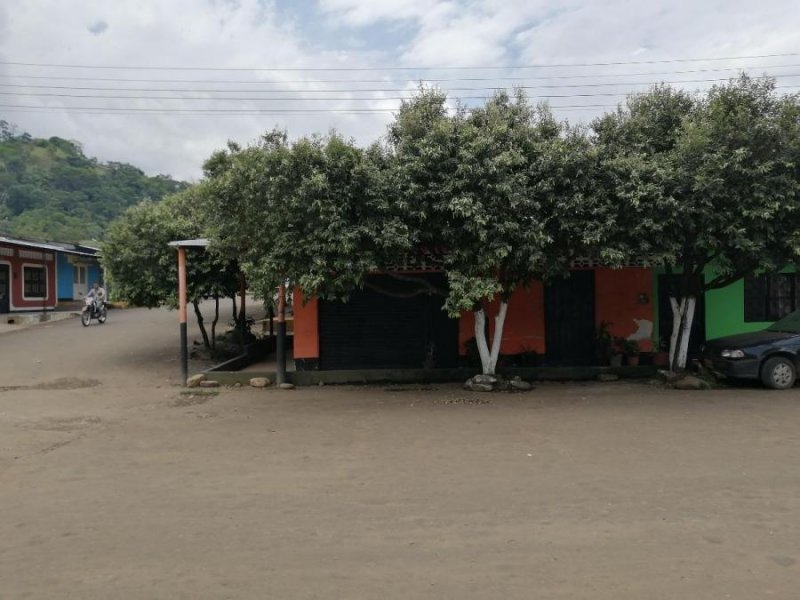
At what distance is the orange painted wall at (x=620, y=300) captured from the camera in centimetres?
1262

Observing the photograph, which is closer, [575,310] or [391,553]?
[391,553]

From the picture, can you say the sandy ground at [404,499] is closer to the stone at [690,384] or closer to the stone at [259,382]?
the stone at [690,384]

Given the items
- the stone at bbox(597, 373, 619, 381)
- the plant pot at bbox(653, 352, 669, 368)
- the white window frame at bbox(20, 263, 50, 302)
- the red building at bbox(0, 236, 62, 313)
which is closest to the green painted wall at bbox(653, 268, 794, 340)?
the plant pot at bbox(653, 352, 669, 368)

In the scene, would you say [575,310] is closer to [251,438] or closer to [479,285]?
[479,285]

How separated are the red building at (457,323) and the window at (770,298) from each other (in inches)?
94.3

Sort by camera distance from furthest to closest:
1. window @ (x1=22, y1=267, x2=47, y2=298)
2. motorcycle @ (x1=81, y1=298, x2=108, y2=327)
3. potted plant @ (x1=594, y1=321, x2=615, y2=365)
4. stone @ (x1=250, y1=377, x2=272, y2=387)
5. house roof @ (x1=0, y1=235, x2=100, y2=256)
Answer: window @ (x1=22, y1=267, x2=47, y2=298), house roof @ (x1=0, y1=235, x2=100, y2=256), motorcycle @ (x1=81, y1=298, x2=108, y2=327), potted plant @ (x1=594, y1=321, x2=615, y2=365), stone @ (x1=250, y1=377, x2=272, y2=387)

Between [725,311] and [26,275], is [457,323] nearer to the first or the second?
[725,311]

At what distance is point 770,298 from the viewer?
13328 mm

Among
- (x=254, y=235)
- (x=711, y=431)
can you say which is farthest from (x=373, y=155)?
(x=711, y=431)

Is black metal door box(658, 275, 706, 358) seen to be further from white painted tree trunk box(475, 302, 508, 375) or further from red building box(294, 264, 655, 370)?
white painted tree trunk box(475, 302, 508, 375)

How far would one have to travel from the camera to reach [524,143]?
9.26 meters

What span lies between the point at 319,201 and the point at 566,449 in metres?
4.64

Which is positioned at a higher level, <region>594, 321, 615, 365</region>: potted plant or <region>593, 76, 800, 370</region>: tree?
<region>593, 76, 800, 370</region>: tree

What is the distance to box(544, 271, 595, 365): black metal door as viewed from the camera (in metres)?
12.6
